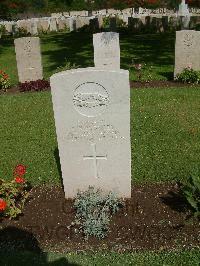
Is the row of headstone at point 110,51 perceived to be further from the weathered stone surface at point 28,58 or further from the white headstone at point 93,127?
the white headstone at point 93,127

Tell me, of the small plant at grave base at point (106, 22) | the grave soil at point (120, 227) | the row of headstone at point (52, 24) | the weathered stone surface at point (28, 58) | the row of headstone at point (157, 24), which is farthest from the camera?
the row of headstone at point (52, 24)

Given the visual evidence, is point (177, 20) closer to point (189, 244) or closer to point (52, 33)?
point (52, 33)

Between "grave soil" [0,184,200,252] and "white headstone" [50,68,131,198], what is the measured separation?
35 centimetres

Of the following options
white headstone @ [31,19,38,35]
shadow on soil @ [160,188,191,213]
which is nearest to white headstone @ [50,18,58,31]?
white headstone @ [31,19,38,35]

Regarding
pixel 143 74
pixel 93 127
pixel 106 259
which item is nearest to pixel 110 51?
pixel 143 74

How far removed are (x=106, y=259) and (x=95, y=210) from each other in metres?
0.78

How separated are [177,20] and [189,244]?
2403 cm

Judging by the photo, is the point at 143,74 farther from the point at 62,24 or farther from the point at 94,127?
the point at 62,24

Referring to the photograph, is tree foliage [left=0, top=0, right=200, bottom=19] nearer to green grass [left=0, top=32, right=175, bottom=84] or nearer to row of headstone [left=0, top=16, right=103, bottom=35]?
row of headstone [left=0, top=16, right=103, bottom=35]

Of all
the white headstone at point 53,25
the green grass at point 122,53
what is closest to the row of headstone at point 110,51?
the green grass at point 122,53

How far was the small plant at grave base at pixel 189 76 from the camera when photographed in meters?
11.6

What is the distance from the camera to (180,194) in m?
5.39

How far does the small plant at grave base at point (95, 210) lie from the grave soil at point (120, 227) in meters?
0.09

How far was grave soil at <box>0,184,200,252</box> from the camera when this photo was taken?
4574mm
